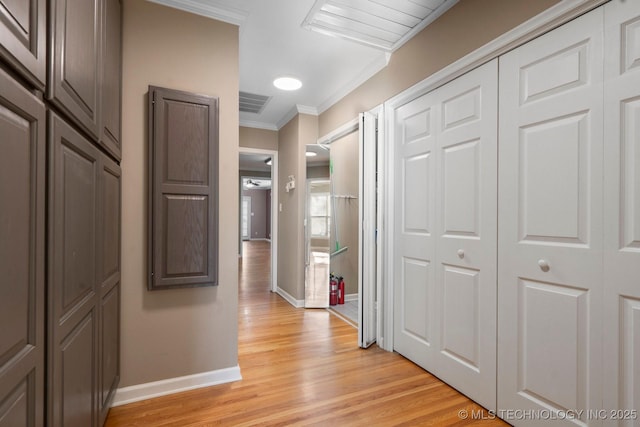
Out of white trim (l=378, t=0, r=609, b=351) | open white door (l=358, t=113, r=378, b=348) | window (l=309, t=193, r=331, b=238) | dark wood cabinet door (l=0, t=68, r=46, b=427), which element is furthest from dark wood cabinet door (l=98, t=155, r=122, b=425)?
window (l=309, t=193, r=331, b=238)

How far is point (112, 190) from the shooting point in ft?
5.44

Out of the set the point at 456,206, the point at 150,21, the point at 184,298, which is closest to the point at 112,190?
the point at 184,298

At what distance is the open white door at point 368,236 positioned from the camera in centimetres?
271

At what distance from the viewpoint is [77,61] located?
1084 mm

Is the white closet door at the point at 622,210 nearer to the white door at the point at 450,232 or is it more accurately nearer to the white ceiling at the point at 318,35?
the white door at the point at 450,232

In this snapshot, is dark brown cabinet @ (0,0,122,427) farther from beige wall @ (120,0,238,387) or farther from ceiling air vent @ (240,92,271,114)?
ceiling air vent @ (240,92,271,114)

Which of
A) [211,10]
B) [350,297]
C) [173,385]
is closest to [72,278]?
[173,385]

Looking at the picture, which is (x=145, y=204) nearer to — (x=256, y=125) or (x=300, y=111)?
(x=300, y=111)

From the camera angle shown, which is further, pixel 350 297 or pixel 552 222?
pixel 350 297

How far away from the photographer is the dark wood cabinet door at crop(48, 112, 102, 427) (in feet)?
3.01

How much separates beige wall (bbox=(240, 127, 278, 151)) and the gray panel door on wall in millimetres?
2623

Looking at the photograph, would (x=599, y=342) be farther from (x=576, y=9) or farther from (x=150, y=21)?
(x=150, y=21)

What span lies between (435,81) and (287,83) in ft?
5.50

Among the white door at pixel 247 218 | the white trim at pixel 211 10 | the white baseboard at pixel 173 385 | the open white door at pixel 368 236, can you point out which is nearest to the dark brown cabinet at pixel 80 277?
the white baseboard at pixel 173 385
